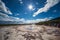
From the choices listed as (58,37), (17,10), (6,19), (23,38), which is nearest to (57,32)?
(58,37)

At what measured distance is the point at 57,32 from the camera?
1.84 metres

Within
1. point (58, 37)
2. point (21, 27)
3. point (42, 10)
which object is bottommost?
point (58, 37)

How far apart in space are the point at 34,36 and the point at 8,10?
24.4 inches

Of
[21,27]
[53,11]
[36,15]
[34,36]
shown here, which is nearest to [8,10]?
[21,27]

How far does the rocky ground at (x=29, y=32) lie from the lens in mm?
1803

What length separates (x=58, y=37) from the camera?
1810 mm

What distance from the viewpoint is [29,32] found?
183 cm

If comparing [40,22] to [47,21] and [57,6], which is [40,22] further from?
[57,6]

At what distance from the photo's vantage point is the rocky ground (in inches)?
71.0

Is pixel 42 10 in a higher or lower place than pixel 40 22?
higher

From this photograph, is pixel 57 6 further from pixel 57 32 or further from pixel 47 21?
pixel 57 32

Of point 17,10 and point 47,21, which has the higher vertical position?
point 17,10

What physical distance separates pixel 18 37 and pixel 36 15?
481mm

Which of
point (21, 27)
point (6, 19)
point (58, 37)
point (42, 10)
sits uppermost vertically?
point (42, 10)
